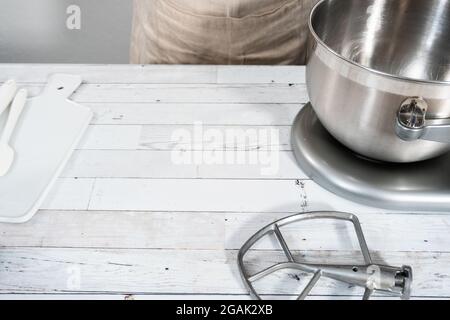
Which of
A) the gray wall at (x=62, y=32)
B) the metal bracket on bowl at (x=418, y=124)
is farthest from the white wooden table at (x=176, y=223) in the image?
the gray wall at (x=62, y=32)

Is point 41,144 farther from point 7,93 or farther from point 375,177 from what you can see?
point 375,177

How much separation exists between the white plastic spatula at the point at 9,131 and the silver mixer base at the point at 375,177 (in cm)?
35

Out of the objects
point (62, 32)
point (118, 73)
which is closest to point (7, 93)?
point (118, 73)

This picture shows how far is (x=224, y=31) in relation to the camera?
76 centimetres

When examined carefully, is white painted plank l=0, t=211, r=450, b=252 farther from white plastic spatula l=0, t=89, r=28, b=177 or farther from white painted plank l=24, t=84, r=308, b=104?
white painted plank l=24, t=84, r=308, b=104

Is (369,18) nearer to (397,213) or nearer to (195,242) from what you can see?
(397,213)

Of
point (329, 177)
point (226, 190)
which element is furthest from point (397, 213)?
point (226, 190)

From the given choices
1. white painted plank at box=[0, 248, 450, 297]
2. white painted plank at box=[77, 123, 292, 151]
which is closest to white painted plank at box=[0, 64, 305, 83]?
white painted plank at box=[77, 123, 292, 151]

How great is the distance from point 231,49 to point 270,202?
1.22 feet

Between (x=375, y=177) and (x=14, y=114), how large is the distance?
46cm

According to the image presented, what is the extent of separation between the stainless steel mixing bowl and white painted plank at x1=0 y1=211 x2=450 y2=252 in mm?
80

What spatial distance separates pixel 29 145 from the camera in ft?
1.84

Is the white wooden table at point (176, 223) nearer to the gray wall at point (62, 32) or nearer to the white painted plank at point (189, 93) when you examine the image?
the white painted plank at point (189, 93)

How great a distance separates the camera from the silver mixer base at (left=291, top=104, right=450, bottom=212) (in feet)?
1.59
